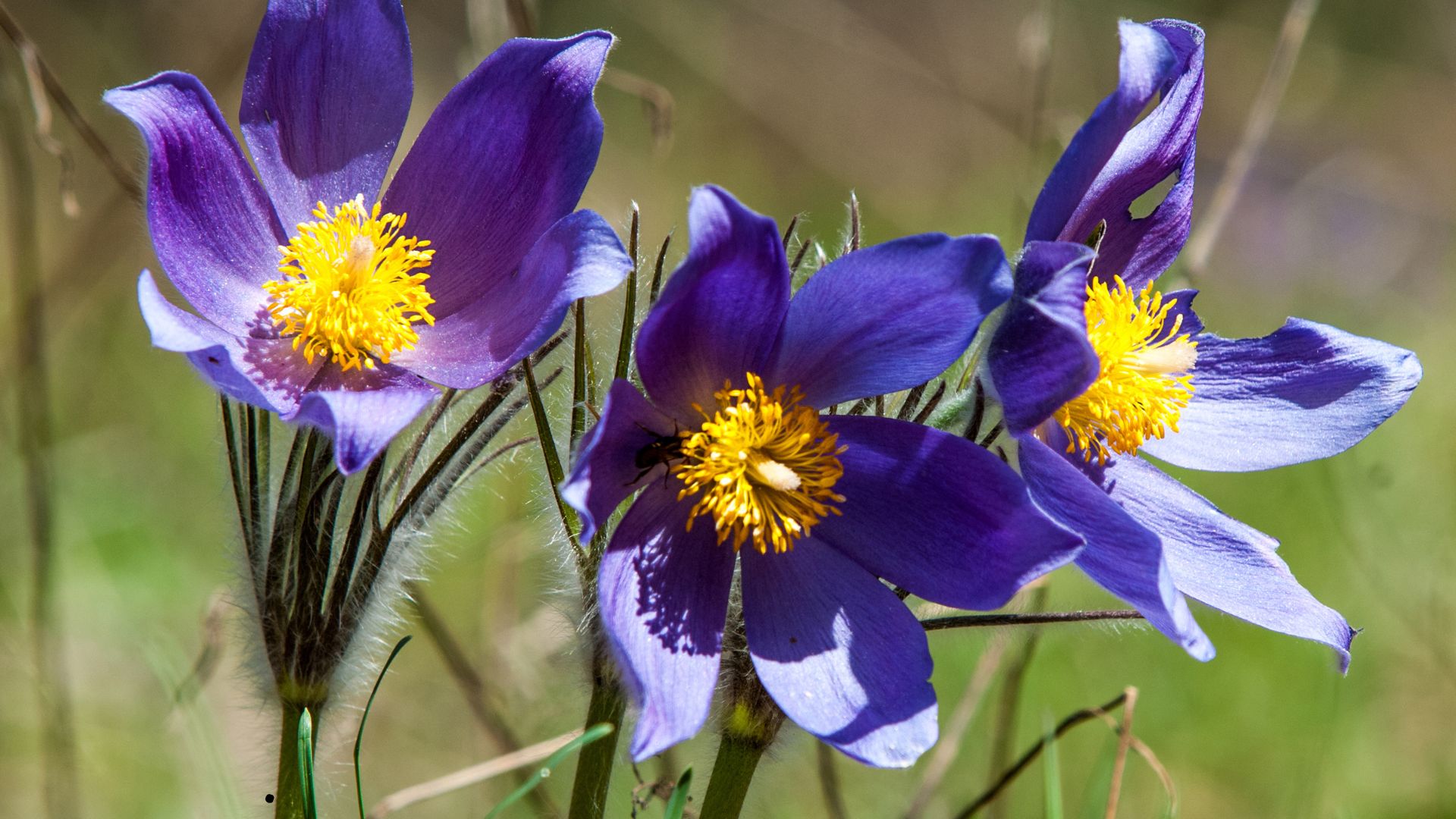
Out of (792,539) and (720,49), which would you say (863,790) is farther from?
(720,49)

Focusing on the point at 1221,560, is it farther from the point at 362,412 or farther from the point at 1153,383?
the point at 362,412

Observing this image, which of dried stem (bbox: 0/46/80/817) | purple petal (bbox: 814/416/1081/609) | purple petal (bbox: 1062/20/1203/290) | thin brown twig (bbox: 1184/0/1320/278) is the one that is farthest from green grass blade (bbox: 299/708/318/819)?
thin brown twig (bbox: 1184/0/1320/278)

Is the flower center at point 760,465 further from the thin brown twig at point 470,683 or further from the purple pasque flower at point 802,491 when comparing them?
the thin brown twig at point 470,683

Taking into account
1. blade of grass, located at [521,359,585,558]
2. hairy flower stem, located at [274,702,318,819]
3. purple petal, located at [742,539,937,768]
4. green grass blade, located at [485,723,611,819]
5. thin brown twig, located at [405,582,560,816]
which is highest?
blade of grass, located at [521,359,585,558]

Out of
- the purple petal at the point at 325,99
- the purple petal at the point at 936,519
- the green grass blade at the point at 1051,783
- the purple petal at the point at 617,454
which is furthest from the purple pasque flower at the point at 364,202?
the green grass blade at the point at 1051,783

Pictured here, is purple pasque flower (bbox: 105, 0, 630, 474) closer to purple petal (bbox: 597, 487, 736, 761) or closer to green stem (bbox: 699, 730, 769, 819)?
purple petal (bbox: 597, 487, 736, 761)

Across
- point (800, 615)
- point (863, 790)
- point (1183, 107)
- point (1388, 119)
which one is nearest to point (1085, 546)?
point (800, 615)
